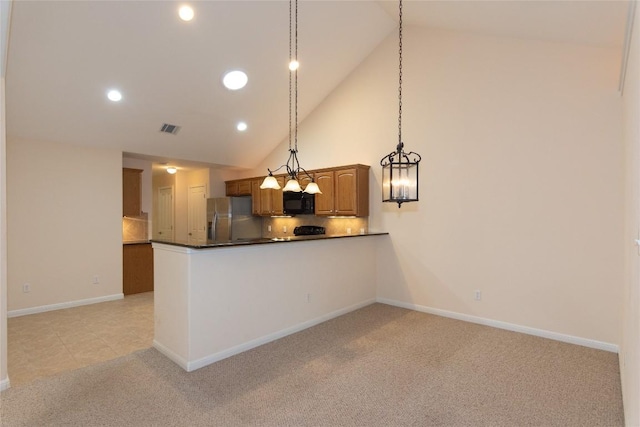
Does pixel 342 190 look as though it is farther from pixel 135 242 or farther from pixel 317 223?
pixel 135 242

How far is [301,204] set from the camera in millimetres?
6086

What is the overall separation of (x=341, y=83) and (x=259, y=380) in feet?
16.0

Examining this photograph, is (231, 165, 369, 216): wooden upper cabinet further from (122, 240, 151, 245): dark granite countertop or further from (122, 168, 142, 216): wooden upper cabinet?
(122, 168, 142, 216): wooden upper cabinet

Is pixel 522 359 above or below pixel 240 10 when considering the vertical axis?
below

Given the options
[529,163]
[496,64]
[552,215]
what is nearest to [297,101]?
[496,64]

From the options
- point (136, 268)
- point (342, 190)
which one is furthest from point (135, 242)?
point (342, 190)

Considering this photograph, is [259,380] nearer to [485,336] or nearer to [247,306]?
[247,306]

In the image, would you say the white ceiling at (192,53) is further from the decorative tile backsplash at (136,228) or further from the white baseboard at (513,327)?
the white baseboard at (513,327)

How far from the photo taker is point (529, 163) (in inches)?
160

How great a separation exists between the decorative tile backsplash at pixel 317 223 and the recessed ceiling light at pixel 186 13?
12.0 feet

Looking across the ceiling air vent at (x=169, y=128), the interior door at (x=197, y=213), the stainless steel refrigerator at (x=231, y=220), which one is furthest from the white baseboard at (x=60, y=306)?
the ceiling air vent at (x=169, y=128)

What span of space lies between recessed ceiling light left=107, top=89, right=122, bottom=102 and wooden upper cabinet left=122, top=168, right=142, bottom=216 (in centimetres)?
200

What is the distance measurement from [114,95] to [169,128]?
1.04 meters

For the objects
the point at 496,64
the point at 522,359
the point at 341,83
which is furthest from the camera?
the point at 341,83
